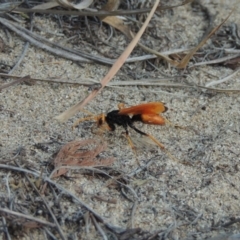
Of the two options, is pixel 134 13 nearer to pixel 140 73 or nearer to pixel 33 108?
pixel 140 73

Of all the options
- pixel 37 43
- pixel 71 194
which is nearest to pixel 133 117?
pixel 71 194

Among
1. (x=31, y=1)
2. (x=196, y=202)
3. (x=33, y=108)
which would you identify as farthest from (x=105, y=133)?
(x=31, y=1)

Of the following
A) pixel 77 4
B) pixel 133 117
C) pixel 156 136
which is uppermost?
pixel 77 4

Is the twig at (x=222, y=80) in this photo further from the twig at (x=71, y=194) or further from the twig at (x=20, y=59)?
the twig at (x=71, y=194)

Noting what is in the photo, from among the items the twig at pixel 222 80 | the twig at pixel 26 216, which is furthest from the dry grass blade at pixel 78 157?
the twig at pixel 222 80

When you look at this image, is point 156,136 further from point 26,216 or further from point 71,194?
point 26,216
